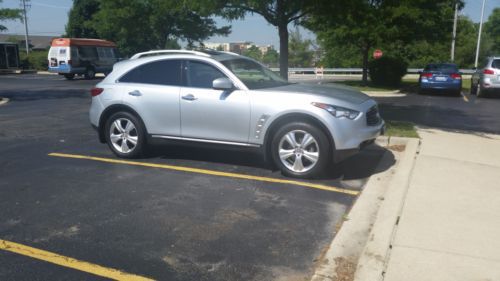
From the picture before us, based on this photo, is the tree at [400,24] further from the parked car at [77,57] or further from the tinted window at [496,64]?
the parked car at [77,57]

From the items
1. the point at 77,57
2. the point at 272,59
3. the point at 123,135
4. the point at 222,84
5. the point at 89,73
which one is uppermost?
the point at 222,84

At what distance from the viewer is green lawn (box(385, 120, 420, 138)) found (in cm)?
850

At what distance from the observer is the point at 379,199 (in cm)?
530

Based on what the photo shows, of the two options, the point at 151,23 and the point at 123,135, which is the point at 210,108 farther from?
the point at 151,23

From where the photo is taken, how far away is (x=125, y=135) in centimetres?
717

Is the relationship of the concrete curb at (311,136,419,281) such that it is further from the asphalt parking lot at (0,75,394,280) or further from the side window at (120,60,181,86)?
the side window at (120,60,181,86)

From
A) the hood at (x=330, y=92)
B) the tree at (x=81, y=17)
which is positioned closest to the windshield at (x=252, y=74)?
the hood at (x=330, y=92)

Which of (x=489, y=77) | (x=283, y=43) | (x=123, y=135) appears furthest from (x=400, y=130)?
(x=489, y=77)

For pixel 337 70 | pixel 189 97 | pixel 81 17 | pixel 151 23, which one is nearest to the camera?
pixel 189 97

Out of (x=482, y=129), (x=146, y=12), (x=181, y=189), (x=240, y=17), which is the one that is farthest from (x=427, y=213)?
A: (x=146, y=12)

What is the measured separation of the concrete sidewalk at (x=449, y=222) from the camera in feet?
11.7

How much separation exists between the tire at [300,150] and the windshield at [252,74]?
0.90 metres

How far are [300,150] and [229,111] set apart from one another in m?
1.11

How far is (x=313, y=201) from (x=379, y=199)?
0.76m
